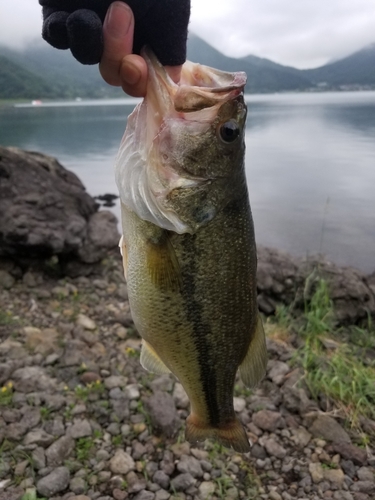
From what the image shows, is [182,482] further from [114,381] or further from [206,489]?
[114,381]

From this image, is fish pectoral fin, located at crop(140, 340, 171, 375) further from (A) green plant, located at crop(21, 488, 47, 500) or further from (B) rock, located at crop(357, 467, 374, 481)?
(B) rock, located at crop(357, 467, 374, 481)

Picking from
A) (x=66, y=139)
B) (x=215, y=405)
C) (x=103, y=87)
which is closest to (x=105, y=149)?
(x=66, y=139)

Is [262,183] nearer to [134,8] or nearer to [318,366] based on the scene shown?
[318,366]

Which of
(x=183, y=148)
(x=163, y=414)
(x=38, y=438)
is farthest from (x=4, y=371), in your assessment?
(x=183, y=148)

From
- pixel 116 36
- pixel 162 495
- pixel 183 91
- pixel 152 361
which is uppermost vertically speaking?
pixel 116 36

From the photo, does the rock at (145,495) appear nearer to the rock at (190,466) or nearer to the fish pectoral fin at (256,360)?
the rock at (190,466)

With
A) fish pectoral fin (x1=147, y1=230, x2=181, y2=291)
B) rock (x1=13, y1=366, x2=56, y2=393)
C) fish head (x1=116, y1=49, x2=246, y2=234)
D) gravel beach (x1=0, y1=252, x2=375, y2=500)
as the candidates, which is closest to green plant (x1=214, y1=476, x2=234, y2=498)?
gravel beach (x1=0, y1=252, x2=375, y2=500)

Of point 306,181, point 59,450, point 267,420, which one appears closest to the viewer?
point 59,450
